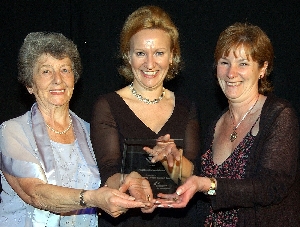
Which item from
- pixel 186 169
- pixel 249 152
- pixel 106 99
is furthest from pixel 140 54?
pixel 249 152

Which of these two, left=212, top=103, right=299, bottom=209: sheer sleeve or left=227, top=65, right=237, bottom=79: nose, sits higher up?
left=227, top=65, right=237, bottom=79: nose

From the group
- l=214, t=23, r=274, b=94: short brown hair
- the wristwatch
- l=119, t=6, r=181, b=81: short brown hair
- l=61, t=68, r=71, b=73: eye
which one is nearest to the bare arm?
the wristwatch

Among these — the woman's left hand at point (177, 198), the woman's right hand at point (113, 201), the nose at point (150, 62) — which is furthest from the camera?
the nose at point (150, 62)

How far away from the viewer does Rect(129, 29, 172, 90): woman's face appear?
2932 mm

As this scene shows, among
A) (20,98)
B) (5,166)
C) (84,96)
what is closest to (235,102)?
(5,166)

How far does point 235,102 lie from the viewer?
10.0 feet

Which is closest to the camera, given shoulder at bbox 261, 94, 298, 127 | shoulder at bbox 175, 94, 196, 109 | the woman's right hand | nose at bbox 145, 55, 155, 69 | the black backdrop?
the woman's right hand

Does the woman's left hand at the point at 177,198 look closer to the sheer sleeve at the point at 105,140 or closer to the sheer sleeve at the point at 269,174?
the sheer sleeve at the point at 269,174

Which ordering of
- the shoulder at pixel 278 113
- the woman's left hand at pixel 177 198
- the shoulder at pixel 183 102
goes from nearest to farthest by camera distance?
1. the woman's left hand at pixel 177 198
2. the shoulder at pixel 278 113
3. the shoulder at pixel 183 102

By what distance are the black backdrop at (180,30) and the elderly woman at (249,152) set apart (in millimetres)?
1080

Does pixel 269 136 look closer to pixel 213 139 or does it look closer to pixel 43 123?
pixel 213 139

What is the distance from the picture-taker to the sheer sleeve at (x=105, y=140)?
2.83 m

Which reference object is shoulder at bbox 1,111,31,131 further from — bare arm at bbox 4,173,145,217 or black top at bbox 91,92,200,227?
black top at bbox 91,92,200,227

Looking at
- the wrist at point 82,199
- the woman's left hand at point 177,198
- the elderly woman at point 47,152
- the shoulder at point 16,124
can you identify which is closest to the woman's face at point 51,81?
the elderly woman at point 47,152
